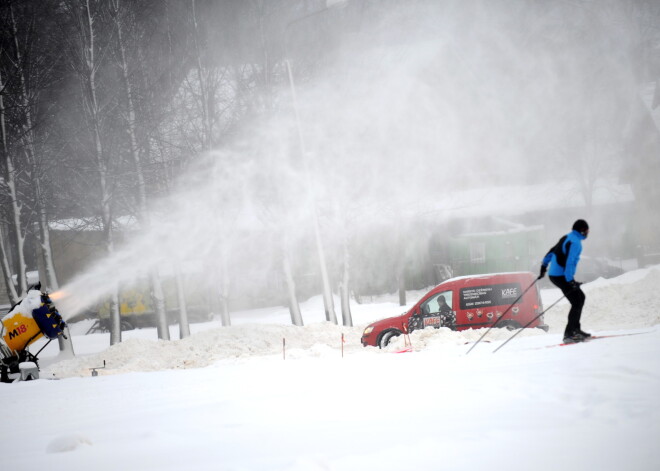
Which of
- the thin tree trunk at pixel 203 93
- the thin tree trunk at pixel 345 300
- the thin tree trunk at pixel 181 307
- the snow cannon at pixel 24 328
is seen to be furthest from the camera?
the thin tree trunk at pixel 345 300

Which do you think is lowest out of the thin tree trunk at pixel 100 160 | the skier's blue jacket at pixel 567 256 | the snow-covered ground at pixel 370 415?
the snow-covered ground at pixel 370 415

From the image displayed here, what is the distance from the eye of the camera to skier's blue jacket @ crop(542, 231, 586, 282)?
6941 millimetres

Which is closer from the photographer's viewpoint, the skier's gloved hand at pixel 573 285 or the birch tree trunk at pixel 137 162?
the skier's gloved hand at pixel 573 285

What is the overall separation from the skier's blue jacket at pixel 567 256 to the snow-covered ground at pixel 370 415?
108 centimetres

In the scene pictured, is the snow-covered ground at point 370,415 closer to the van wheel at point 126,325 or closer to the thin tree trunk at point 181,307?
the thin tree trunk at point 181,307

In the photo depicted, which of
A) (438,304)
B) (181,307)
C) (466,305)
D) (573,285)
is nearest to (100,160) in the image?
(181,307)

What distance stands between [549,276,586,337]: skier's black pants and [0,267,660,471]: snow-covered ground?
0.39m

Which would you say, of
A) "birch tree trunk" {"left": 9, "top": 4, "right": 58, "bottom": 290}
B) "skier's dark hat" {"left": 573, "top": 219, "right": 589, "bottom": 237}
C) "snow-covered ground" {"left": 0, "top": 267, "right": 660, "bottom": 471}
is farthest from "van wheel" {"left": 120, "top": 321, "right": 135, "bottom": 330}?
"skier's dark hat" {"left": 573, "top": 219, "right": 589, "bottom": 237}

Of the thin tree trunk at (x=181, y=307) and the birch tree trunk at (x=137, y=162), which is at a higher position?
the birch tree trunk at (x=137, y=162)

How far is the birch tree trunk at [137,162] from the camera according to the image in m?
17.9

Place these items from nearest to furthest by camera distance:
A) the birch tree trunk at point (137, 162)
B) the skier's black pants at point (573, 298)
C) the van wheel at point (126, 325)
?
1. the skier's black pants at point (573, 298)
2. the birch tree trunk at point (137, 162)
3. the van wheel at point (126, 325)

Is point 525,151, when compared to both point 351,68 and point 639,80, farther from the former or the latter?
point 351,68

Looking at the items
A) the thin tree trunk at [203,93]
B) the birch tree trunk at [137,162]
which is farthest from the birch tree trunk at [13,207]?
the thin tree trunk at [203,93]

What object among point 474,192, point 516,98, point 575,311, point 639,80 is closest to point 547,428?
point 575,311
